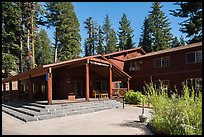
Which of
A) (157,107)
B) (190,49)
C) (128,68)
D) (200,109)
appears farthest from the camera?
(128,68)

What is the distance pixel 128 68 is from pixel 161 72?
5191 mm

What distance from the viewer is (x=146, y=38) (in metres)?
46.2

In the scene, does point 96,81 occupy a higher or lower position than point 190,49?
lower

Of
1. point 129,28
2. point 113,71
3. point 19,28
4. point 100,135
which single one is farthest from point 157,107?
point 129,28

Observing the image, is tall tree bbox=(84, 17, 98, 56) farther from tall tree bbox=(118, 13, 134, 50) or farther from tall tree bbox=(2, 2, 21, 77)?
tall tree bbox=(2, 2, 21, 77)

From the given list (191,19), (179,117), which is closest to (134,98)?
(179,117)

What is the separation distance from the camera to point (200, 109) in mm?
6719

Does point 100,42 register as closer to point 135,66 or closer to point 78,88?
point 135,66

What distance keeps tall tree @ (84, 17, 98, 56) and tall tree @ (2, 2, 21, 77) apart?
22.6 meters

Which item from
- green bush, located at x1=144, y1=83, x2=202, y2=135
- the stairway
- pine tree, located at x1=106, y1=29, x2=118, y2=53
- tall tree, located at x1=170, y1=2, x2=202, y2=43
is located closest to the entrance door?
the stairway

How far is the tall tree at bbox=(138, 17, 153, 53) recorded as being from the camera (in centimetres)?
4468

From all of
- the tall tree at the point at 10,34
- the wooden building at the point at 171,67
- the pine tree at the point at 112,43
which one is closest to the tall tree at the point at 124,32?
the pine tree at the point at 112,43

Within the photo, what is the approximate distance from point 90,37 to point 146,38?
13.5 m

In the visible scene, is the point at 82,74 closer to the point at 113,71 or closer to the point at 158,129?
the point at 113,71
